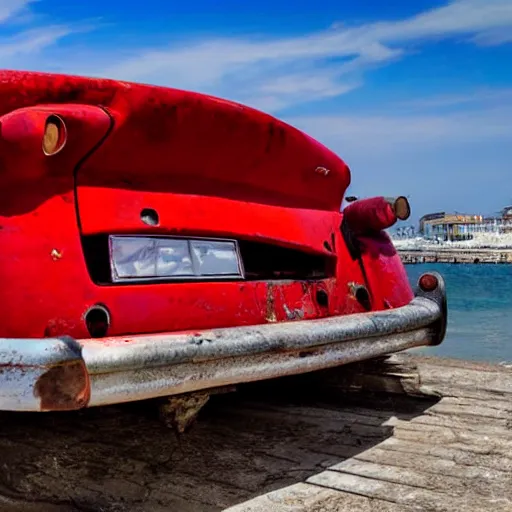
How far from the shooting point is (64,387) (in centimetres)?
206

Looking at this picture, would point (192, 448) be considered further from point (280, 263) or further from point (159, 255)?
point (159, 255)

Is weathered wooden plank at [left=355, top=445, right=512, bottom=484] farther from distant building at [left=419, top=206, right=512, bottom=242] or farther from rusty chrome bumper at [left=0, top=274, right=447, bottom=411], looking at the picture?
distant building at [left=419, top=206, right=512, bottom=242]

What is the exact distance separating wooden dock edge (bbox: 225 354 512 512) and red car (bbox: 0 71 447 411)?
448 millimetres

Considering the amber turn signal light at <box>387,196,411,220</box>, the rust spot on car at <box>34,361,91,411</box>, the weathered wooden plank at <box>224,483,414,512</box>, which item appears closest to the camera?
the rust spot on car at <box>34,361,91,411</box>

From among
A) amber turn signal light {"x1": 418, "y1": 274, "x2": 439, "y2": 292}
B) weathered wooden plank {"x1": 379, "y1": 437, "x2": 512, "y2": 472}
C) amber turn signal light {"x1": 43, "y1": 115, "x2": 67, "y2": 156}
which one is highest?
amber turn signal light {"x1": 43, "y1": 115, "x2": 67, "y2": 156}

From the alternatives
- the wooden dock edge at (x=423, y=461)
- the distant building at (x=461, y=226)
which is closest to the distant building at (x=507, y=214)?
the distant building at (x=461, y=226)

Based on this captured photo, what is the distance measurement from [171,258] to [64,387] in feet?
2.50

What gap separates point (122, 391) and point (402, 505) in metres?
1.08

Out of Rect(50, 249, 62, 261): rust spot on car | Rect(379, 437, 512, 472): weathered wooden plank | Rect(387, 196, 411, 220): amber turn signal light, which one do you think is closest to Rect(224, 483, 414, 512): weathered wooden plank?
Rect(379, 437, 512, 472): weathered wooden plank

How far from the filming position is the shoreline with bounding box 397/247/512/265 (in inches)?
4350

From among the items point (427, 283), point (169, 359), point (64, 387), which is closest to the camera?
point (64, 387)

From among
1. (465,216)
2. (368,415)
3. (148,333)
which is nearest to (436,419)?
(368,415)

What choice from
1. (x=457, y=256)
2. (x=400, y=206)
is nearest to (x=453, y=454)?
(x=400, y=206)

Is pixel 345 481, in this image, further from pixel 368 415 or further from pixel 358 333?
pixel 368 415
